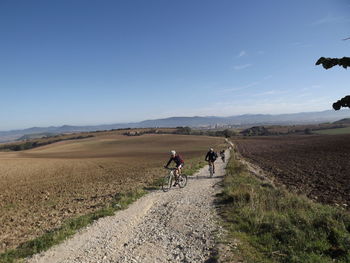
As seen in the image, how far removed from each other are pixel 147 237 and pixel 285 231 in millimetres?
4126

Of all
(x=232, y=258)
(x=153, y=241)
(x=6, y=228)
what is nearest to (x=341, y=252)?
(x=232, y=258)

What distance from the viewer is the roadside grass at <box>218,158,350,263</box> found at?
18.9ft

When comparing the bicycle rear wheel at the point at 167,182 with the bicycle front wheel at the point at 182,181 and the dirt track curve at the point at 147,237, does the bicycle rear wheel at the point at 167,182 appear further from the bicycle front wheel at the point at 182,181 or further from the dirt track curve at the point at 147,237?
→ the dirt track curve at the point at 147,237

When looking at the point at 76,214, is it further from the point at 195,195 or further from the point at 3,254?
the point at 195,195

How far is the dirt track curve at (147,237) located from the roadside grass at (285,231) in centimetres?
89

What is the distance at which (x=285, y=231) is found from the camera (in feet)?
22.7

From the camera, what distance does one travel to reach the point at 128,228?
841 cm

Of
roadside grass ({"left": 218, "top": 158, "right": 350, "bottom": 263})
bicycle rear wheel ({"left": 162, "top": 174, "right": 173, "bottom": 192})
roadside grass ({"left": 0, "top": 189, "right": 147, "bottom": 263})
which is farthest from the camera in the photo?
bicycle rear wheel ({"left": 162, "top": 174, "right": 173, "bottom": 192})

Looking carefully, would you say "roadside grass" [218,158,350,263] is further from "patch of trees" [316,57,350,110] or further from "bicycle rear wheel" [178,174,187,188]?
"bicycle rear wheel" [178,174,187,188]

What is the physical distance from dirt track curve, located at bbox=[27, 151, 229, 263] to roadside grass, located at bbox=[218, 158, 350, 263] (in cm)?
89

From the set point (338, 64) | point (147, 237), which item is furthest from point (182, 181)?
point (338, 64)

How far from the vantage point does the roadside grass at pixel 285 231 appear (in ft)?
18.9

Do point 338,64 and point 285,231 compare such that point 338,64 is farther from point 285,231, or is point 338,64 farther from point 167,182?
point 167,182

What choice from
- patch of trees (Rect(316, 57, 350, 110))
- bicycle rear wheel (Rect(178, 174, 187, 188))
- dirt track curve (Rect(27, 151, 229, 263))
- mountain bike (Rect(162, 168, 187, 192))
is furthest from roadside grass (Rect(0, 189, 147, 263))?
patch of trees (Rect(316, 57, 350, 110))
